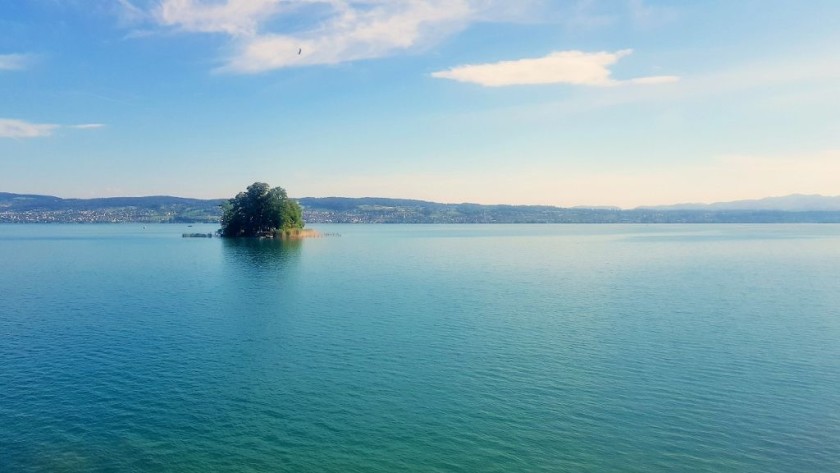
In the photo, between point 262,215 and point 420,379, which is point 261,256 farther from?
point 420,379

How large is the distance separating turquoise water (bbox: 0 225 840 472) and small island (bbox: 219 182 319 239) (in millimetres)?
86102

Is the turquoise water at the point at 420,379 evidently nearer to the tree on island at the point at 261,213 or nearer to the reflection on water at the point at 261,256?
the reflection on water at the point at 261,256

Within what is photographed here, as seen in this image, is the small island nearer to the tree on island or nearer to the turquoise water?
the tree on island

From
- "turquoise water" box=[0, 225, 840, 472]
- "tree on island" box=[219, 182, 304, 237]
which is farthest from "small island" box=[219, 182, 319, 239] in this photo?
"turquoise water" box=[0, 225, 840, 472]

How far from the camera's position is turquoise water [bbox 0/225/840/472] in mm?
21406

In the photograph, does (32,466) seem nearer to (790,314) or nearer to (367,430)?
(367,430)

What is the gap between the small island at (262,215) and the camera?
146 m

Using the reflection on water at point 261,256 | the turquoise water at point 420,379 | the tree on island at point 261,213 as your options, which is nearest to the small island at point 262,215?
the tree on island at point 261,213

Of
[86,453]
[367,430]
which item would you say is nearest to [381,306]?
[367,430]

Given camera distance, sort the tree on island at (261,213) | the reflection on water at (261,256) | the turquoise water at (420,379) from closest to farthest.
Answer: the turquoise water at (420,379) → the reflection on water at (261,256) → the tree on island at (261,213)

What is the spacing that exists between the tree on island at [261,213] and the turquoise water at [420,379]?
86034 mm

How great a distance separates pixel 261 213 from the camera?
14712 cm

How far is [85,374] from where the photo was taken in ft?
99.2

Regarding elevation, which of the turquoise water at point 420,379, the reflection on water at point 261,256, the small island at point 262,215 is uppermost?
the small island at point 262,215
